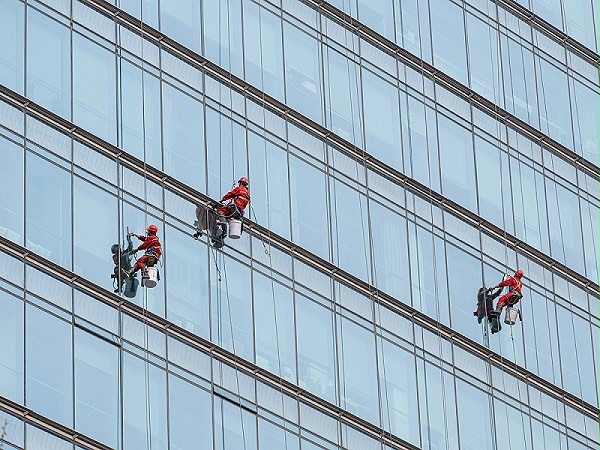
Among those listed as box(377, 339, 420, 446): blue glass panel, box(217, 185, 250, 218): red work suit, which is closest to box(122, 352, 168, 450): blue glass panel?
box(217, 185, 250, 218): red work suit

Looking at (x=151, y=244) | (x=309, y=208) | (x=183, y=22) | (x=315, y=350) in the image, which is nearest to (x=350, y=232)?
(x=309, y=208)

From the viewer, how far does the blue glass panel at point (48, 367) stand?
53781 millimetres

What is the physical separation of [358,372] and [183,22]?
32.0ft

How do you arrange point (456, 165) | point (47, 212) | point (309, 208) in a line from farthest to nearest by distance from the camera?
1. point (456, 165)
2. point (309, 208)
3. point (47, 212)

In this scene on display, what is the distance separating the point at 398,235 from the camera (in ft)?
215

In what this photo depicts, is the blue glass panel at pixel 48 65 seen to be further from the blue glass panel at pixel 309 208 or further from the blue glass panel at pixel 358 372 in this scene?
the blue glass panel at pixel 358 372

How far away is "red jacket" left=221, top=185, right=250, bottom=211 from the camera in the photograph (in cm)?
5938

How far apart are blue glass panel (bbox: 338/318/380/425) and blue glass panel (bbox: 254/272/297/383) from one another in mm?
1766

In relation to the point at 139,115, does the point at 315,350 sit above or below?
below

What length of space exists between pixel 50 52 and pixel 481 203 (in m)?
16.2

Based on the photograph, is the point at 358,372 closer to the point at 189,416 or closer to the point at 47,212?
→ the point at 189,416

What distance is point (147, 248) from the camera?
5700cm

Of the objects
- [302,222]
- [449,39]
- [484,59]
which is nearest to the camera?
[302,222]

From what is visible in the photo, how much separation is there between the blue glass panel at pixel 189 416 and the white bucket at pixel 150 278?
7.04ft
